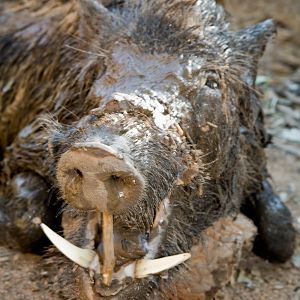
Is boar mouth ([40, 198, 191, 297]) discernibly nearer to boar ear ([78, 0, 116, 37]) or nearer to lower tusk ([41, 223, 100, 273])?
lower tusk ([41, 223, 100, 273])

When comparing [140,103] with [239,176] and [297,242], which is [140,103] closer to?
[239,176]

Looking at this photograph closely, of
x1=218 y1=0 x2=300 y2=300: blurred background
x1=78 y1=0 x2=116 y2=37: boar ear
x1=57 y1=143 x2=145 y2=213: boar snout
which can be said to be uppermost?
x1=78 y1=0 x2=116 y2=37: boar ear

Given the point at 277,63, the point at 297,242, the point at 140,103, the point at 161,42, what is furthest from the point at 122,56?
the point at 277,63

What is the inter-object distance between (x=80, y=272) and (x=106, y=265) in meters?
0.16

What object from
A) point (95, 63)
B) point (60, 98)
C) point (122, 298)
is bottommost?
point (122, 298)

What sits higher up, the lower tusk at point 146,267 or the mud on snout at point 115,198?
the mud on snout at point 115,198

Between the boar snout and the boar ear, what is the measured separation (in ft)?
3.88

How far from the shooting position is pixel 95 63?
3574 millimetres

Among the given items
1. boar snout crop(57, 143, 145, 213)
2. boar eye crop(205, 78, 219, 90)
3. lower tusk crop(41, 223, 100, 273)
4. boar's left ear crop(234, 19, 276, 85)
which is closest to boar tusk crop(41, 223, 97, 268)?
lower tusk crop(41, 223, 100, 273)

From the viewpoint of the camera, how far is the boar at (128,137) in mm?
2736

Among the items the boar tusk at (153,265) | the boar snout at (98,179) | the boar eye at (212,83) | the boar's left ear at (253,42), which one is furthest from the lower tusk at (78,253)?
the boar's left ear at (253,42)

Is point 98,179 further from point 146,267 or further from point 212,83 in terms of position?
point 212,83

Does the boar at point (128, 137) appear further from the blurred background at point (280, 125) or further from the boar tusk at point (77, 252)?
the blurred background at point (280, 125)

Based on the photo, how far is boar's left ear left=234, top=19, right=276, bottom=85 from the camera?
12.1ft
